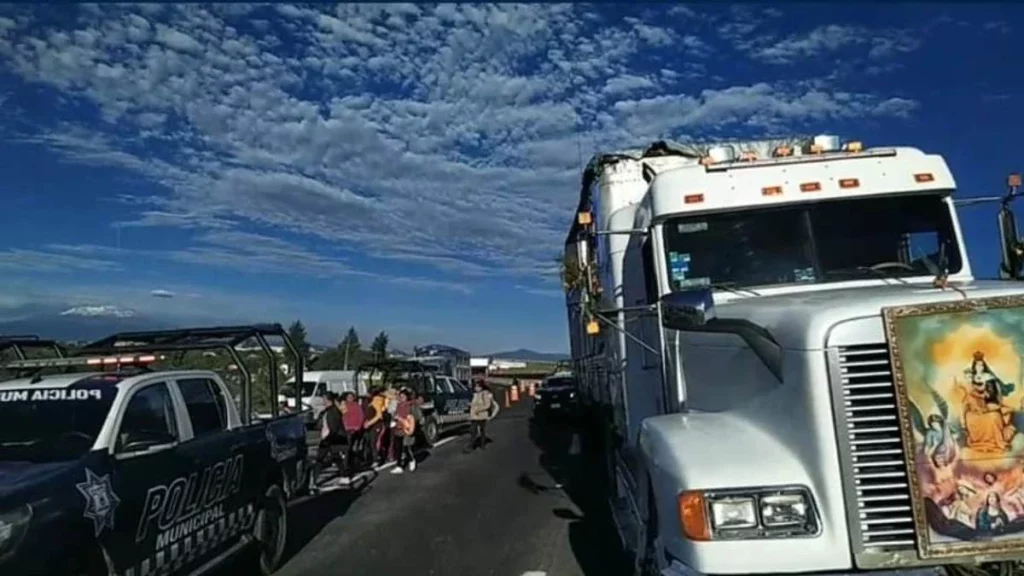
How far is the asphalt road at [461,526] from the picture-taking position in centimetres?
813

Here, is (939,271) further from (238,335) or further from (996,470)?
(238,335)

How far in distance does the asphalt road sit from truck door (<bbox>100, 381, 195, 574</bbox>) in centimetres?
210

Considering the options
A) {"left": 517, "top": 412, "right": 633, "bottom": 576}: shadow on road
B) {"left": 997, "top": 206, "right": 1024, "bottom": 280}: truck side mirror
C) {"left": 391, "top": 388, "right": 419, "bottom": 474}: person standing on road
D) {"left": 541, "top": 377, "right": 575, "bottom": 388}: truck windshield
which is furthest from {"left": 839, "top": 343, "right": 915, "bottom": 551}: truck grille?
{"left": 541, "top": 377, "right": 575, "bottom": 388}: truck windshield

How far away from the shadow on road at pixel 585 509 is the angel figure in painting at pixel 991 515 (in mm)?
3878

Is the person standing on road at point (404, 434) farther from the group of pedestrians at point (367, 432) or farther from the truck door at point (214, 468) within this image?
the truck door at point (214, 468)

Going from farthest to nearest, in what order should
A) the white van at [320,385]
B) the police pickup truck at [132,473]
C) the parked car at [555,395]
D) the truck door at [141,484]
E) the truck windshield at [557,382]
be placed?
the white van at [320,385] → the truck windshield at [557,382] → the parked car at [555,395] → the truck door at [141,484] → the police pickup truck at [132,473]

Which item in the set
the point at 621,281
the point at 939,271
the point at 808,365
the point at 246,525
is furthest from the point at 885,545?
the point at 246,525

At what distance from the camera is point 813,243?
6098 mm

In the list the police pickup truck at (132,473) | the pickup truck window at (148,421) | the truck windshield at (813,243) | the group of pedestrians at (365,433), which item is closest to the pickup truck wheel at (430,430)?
the group of pedestrians at (365,433)

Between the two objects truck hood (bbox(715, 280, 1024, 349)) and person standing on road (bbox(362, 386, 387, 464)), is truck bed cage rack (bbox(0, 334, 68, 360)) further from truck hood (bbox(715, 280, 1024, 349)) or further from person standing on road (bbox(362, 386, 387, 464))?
person standing on road (bbox(362, 386, 387, 464))

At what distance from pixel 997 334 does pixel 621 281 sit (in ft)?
14.0

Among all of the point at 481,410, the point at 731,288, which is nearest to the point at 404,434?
the point at 481,410

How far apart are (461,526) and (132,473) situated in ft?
16.3

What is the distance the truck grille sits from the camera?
405cm
